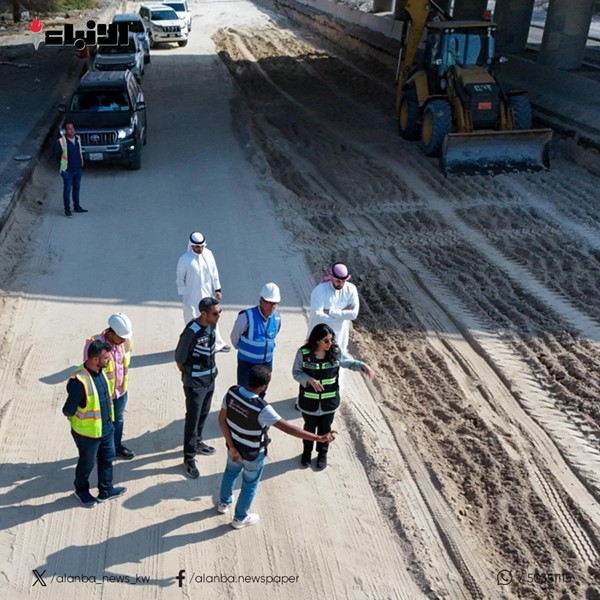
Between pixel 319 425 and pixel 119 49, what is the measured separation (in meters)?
20.7

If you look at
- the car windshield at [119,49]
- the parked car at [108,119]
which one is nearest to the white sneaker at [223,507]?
the parked car at [108,119]

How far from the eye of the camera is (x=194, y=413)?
708 cm

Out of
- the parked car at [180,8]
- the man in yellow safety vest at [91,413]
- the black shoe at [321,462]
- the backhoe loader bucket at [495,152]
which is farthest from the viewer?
the parked car at [180,8]

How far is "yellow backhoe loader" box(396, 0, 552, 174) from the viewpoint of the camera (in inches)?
639

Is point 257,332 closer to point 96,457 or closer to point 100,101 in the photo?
point 96,457

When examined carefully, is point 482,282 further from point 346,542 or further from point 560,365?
point 346,542

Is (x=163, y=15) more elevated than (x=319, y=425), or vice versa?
(x=163, y=15)

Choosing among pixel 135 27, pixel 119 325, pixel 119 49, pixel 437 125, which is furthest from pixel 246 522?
pixel 135 27

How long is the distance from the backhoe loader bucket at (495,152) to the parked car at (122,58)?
11113 millimetres

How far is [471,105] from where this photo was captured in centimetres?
1670

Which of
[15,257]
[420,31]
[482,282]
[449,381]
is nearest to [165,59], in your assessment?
[420,31]

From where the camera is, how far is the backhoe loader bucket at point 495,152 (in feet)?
52.7

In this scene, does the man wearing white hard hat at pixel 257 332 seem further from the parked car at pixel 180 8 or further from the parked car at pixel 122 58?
the parked car at pixel 180 8

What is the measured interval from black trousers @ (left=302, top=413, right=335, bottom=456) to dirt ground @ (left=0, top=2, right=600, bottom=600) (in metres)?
0.30
